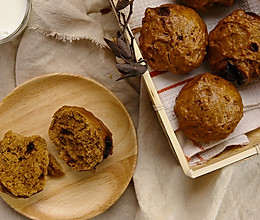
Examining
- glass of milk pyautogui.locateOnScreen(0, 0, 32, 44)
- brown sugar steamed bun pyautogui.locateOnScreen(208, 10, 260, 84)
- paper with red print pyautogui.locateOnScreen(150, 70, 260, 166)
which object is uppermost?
glass of milk pyautogui.locateOnScreen(0, 0, 32, 44)

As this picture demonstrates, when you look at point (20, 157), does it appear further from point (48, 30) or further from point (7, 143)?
point (48, 30)

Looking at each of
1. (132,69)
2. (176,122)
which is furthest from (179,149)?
(132,69)

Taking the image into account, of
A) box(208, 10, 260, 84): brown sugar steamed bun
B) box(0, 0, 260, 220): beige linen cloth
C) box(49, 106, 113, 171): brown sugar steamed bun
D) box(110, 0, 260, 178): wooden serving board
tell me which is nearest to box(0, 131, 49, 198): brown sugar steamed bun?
box(49, 106, 113, 171): brown sugar steamed bun

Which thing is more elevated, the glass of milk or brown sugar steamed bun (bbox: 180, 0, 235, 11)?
the glass of milk

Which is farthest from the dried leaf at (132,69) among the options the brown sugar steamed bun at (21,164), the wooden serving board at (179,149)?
the brown sugar steamed bun at (21,164)

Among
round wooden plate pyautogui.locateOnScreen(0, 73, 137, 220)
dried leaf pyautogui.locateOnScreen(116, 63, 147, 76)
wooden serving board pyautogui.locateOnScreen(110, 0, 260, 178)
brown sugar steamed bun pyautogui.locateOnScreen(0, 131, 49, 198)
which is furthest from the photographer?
round wooden plate pyautogui.locateOnScreen(0, 73, 137, 220)

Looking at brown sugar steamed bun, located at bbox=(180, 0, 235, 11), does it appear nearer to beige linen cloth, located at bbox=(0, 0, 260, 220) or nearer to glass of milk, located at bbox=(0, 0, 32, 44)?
beige linen cloth, located at bbox=(0, 0, 260, 220)

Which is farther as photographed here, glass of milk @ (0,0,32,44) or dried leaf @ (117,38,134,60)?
glass of milk @ (0,0,32,44)
